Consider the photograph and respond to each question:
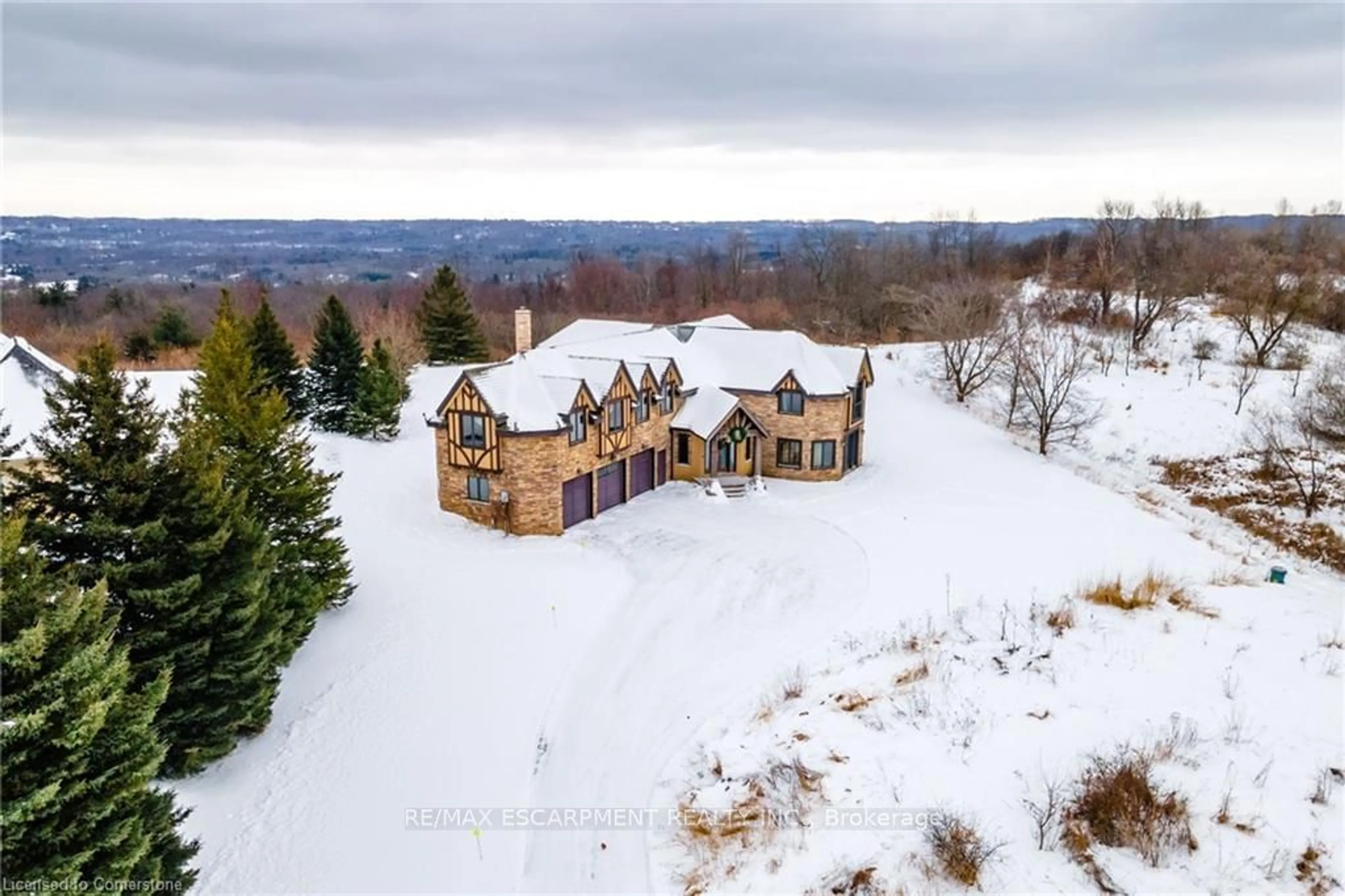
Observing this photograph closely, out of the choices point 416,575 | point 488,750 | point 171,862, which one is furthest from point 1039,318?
point 171,862

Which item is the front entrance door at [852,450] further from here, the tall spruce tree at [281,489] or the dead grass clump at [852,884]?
the dead grass clump at [852,884]

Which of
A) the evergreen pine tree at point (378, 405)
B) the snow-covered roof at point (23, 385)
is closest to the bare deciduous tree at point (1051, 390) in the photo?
the evergreen pine tree at point (378, 405)

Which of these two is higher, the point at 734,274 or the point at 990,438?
the point at 734,274

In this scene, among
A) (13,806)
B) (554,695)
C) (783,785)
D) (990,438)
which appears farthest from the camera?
(990,438)

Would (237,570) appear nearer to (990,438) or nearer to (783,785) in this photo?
(783,785)

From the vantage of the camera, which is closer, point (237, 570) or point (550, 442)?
point (237, 570)

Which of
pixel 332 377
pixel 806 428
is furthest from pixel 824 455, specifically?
pixel 332 377

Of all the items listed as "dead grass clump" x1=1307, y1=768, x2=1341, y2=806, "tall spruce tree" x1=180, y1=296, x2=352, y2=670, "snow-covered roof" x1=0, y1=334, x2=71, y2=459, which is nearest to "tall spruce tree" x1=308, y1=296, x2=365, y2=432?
"snow-covered roof" x1=0, y1=334, x2=71, y2=459
